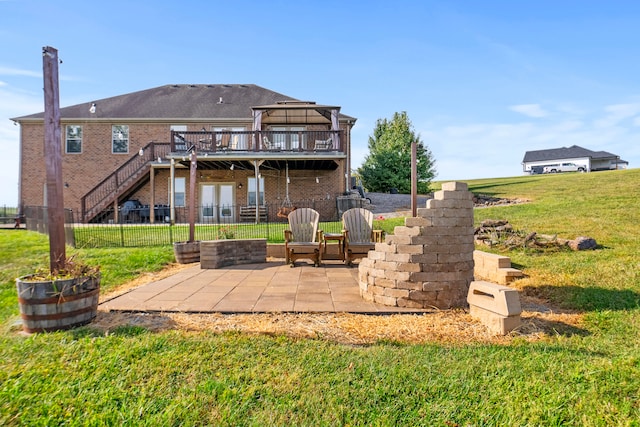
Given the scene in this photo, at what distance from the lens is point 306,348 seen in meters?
3.11

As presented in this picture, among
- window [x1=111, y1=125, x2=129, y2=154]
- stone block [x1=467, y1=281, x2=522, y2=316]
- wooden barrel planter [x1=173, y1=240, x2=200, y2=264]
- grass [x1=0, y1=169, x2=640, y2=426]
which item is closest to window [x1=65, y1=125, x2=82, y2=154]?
→ window [x1=111, y1=125, x2=129, y2=154]

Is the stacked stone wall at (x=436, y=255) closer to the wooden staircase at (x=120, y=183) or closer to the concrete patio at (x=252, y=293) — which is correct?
the concrete patio at (x=252, y=293)

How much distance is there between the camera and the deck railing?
52.3ft

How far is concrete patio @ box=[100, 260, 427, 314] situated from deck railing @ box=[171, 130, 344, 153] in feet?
32.2

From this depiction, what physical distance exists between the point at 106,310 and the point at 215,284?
1689 mm

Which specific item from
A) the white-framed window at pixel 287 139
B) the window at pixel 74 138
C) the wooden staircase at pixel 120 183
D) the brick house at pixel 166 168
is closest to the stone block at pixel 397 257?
the brick house at pixel 166 168

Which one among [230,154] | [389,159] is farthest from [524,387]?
[389,159]

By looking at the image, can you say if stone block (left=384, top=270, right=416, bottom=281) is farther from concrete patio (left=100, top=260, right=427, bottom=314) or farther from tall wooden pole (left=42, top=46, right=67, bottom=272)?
tall wooden pole (left=42, top=46, right=67, bottom=272)

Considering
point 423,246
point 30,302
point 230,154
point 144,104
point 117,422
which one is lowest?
point 117,422

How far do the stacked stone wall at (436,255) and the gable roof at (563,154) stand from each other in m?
66.2

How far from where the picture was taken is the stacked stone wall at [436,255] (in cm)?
434

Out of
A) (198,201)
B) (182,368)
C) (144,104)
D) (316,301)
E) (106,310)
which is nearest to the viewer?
(182,368)

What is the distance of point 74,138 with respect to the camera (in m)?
20.2

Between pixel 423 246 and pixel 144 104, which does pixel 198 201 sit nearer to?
pixel 144 104
